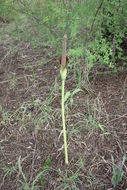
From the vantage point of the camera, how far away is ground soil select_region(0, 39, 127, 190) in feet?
5.58

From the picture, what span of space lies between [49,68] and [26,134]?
1.20 m

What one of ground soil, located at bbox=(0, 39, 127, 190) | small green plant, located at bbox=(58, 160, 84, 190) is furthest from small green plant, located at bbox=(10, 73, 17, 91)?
small green plant, located at bbox=(58, 160, 84, 190)

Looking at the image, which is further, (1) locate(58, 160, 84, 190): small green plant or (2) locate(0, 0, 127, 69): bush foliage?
(2) locate(0, 0, 127, 69): bush foliage

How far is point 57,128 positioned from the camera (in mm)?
2092

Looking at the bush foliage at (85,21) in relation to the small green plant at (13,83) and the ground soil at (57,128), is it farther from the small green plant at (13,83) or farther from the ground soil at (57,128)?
the small green plant at (13,83)

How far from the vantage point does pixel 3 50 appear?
11.5ft

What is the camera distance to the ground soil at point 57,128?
1702 mm

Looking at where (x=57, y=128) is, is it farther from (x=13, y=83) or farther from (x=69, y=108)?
(x=13, y=83)

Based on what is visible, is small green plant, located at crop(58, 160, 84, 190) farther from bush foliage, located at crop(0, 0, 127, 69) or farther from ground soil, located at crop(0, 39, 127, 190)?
bush foliage, located at crop(0, 0, 127, 69)

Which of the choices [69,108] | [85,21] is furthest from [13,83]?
[85,21]

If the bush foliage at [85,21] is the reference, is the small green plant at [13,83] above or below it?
below

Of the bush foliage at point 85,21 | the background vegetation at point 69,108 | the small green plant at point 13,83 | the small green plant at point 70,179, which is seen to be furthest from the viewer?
the small green plant at point 13,83

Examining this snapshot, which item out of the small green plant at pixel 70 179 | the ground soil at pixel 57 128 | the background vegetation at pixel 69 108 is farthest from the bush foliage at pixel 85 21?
the small green plant at pixel 70 179

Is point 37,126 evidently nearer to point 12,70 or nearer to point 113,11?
point 12,70
